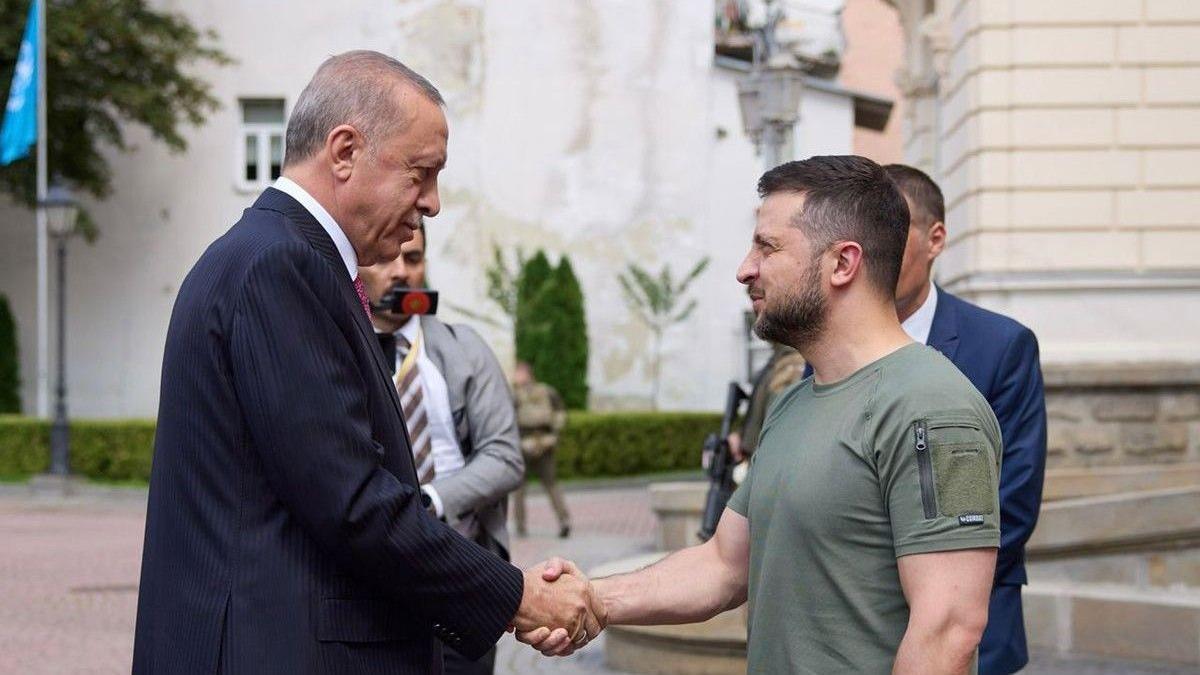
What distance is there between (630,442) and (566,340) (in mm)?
4275

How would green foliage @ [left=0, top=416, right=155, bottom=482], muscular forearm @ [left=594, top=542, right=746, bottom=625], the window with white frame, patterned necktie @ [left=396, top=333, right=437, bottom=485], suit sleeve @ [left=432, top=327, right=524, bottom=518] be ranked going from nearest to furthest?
muscular forearm @ [left=594, top=542, right=746, bottom=625] < suit sleeve @ [left=432, top=327, right=524, bottom=518] < patterned necktie @ [left=396, top=333, right=437, bottom=485] < green foliage @ [left=0, top=416, right=155, bottom=482] < the window with white frame

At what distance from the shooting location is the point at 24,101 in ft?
95.2

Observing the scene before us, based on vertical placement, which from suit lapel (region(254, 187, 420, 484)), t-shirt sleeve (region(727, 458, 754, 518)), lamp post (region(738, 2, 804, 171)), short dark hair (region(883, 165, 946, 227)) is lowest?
t-shirt sleeve (region(727, 458, 754, 518))

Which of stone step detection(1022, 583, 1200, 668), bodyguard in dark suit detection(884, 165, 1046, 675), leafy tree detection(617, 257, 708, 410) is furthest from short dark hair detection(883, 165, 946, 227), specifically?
leafy tree detection(617, 257, 708, 410)

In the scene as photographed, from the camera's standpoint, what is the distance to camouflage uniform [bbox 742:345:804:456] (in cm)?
838

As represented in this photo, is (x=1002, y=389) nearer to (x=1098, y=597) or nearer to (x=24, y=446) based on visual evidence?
(x=1098, y=597)

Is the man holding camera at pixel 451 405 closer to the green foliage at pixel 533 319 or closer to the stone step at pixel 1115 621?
the stone step at pixel 1115 621

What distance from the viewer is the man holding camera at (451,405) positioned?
A: 499 cm

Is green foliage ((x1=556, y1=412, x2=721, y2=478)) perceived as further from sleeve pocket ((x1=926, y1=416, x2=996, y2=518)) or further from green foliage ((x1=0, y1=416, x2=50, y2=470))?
sleeve pocket ((x1=926, y1=416, x2=996, y2=518))

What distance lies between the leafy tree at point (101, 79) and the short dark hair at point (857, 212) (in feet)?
95.1

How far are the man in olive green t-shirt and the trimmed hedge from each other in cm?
2420

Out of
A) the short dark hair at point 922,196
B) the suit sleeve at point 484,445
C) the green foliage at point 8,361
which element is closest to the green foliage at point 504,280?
the green foliage at point 8,361

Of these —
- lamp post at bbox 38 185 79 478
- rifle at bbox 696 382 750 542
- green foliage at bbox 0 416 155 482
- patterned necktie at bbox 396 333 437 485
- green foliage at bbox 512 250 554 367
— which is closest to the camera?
patterned necktie at bbox 396 333 437 485

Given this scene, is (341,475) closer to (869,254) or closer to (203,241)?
(869,254)
